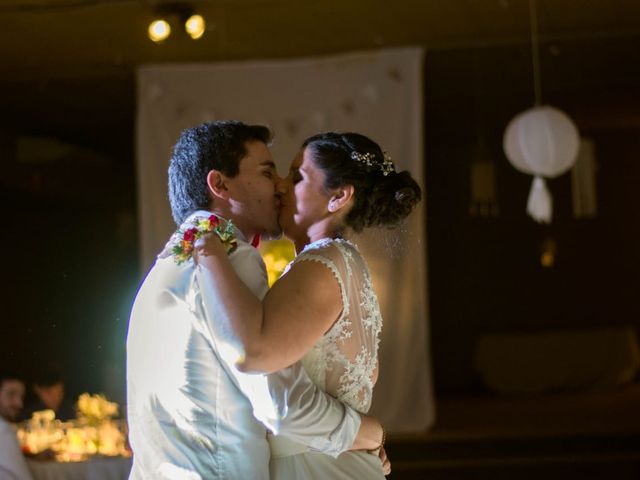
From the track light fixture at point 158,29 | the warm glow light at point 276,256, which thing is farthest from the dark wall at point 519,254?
the track light fixture at point 158,29

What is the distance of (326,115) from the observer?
246 inches

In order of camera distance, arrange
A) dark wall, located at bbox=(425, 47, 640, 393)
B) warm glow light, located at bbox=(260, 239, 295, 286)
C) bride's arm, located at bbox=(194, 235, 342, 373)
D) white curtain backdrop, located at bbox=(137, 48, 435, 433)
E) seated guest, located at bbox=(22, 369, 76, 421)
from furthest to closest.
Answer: dark wall, located at bbox=(425, 47, 640, 393) → white curtain backdrop, located at bbox=(137, 48, 435, 433) → warm glow light, located at bbox=(260, 239, 295, 286) → seated guest, located at bbox=(22, 369, 76, 421) → bride's arm, located at bbox=(194, 235, 342, 373)

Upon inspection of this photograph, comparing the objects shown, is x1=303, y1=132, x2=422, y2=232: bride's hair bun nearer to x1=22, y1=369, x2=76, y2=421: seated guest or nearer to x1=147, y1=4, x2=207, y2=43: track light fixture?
x1=22, y1=369, x2=76, y2=421: seated guest

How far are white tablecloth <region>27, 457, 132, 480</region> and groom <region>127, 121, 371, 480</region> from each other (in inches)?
80.9

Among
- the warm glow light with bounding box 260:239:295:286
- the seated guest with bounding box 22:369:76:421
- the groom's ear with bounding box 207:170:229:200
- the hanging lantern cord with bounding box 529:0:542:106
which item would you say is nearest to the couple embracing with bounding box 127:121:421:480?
the groom's ear with bounding box 207:170:229:200

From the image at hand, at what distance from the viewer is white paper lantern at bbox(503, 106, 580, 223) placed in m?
5.55

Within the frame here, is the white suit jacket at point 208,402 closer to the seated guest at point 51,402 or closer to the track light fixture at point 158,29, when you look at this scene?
the seated guest at point 51,402

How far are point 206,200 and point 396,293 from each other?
177 inches

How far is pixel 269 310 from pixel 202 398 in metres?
0.21

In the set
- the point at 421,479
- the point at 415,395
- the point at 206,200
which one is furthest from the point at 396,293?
the point at 206,200

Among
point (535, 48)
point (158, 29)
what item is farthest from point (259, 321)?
point (535, 48)

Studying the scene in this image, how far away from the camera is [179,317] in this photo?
181cm

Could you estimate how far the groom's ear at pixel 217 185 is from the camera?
1.96m

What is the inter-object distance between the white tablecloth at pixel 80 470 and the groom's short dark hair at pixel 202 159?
213cm
